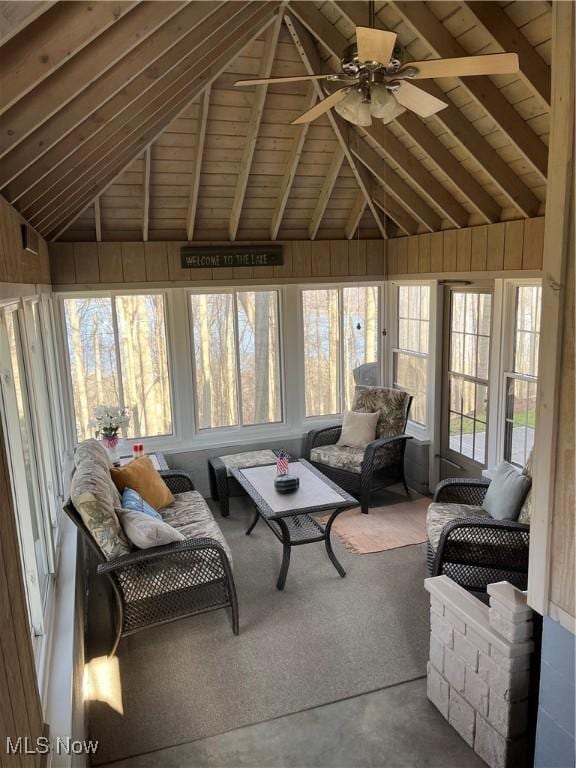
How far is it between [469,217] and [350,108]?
272 cm

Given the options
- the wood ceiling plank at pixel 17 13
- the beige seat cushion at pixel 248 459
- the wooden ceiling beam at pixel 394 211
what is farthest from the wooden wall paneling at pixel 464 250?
the wood ceiling plank at pixel 17 13

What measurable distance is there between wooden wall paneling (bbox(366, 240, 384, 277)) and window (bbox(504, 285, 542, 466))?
2008 mm

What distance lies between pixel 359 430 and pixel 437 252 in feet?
6.34

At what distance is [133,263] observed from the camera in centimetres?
546

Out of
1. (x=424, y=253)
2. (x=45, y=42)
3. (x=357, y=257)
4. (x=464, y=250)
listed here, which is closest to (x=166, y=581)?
(x=45, y=42)

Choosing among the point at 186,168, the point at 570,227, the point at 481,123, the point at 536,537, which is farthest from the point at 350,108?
the point at 186,168

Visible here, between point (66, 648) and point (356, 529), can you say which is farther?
point (356, 529)

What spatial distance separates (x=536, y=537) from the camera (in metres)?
2.02

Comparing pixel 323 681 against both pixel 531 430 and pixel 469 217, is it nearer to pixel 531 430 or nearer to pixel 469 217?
pixel 531 430

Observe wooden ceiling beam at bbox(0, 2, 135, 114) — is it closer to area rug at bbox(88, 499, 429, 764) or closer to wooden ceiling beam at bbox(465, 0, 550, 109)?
wooden ceiling beam at bbox(465, 0, 550, 109)

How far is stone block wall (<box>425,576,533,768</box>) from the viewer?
241cm

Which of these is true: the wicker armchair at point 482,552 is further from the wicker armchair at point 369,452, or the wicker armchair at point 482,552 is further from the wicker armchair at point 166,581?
the wicker armchair at point 369,452

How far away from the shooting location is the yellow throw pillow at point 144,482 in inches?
164

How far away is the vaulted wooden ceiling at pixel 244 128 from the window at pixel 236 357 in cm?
73
